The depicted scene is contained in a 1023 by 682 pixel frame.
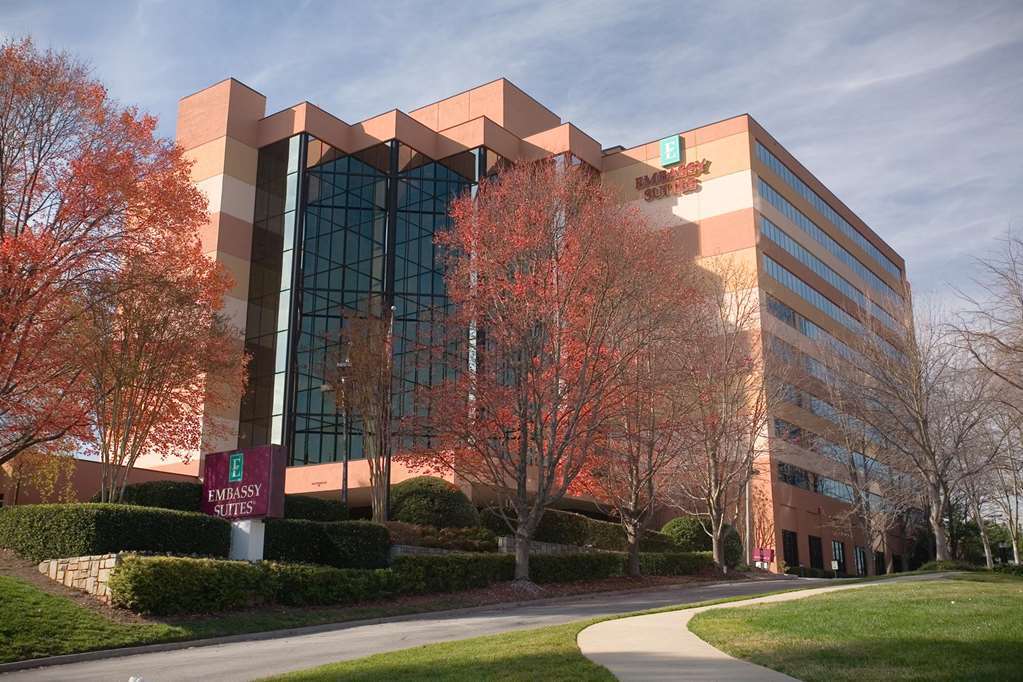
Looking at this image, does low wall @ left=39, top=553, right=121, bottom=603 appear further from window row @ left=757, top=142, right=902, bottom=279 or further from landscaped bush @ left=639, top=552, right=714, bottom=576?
window row @ left=757, top=142, right=902, bottom=279

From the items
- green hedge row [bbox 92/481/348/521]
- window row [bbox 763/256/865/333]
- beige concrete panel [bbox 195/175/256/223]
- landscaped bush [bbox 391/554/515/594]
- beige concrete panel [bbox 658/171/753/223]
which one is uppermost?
beige concrete panel [bbox 658/171/753/223]

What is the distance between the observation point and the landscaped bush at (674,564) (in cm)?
3219

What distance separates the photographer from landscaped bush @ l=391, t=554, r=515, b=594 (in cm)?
2398

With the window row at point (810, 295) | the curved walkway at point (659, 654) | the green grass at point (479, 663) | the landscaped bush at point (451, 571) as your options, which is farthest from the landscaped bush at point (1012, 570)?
the window row at point (810, 295)

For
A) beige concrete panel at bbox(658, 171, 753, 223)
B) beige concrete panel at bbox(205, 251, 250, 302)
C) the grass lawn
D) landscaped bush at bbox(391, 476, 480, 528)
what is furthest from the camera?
beige concrete panel at bbox(658, 171, 753, 223)

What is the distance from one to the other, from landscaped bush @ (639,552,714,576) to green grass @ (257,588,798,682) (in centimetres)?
1794

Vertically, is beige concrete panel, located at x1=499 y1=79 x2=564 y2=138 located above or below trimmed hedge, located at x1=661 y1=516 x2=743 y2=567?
above

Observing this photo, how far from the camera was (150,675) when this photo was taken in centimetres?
1325

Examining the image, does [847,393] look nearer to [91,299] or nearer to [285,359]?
[285,359]

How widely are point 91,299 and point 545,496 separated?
42.0 feet

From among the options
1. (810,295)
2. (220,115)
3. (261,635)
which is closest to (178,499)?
(261,635)

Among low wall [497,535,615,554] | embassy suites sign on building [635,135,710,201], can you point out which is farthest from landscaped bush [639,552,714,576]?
embassy suites sign on building [635,135,710,201]

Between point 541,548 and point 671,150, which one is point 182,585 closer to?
point 541,548

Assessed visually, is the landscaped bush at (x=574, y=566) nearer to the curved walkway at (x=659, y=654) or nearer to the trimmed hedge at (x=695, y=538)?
the trimmed hedge at (x=695, y=538)
